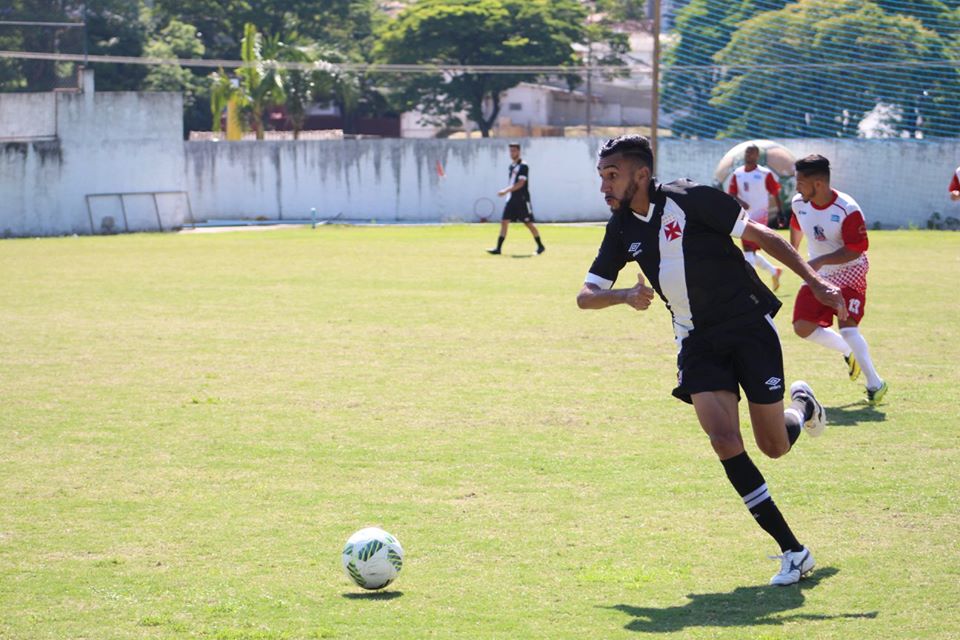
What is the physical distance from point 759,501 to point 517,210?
19735 mm

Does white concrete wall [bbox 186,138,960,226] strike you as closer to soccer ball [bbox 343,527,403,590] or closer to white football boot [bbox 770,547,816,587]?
white football boot [bbox 770,547,816,587]

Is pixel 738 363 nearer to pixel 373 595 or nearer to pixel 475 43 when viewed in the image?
pixel 373 595

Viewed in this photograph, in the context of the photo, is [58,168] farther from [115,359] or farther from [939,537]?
[939,537]

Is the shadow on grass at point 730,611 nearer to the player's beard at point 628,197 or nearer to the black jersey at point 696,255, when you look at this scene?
the black jersey at point 696,255

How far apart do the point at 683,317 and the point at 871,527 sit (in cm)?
163

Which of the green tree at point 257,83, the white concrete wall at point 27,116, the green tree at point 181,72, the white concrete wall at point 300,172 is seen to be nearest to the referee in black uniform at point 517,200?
the white concrete wall at point 300,172

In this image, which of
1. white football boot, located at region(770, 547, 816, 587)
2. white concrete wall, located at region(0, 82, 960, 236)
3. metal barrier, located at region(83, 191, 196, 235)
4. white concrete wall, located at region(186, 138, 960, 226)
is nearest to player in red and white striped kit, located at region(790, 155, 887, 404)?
white football boot, located at region(770, 547, 816, 587)

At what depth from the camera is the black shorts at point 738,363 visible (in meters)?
6.17

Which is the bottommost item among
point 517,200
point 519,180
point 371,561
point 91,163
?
point 371,561

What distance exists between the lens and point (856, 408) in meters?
10.4

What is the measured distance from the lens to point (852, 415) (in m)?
10.1

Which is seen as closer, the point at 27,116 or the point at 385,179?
the point at 27,116

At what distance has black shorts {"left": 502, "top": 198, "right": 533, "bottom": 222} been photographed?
2538 centimetres

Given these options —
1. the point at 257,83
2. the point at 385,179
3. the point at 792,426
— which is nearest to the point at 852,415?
the point at 792,426
